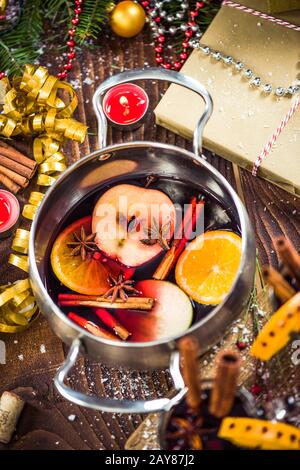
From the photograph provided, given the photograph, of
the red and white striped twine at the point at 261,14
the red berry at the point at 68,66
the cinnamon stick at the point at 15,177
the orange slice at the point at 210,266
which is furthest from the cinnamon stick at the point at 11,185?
the red and white striped twine at the point at 261,14

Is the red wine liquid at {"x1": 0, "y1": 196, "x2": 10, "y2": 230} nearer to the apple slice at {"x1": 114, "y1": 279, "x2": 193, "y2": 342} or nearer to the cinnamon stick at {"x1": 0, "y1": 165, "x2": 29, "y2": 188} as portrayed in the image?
the cinnamon stick at {"x1": 0, "y1": 165, "x2": 29, "y2": 188}

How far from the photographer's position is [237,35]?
1.75 meters

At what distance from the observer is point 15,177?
172 cm

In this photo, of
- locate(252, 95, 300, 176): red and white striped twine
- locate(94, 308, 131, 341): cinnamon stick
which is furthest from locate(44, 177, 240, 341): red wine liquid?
locate(252, 95, 300, 176): red and white striped twine

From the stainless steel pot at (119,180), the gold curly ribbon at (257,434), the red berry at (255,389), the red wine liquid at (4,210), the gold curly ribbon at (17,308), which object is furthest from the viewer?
the red wine liquid at (4,210)

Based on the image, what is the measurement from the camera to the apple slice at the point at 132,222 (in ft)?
5.16

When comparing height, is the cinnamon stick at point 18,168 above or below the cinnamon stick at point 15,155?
below

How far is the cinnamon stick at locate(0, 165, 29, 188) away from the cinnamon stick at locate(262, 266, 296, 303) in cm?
62

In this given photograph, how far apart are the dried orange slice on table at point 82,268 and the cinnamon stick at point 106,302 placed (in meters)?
0.02

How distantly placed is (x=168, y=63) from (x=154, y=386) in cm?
73

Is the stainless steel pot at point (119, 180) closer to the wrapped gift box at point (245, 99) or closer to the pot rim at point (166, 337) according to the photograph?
the pot rim at point (166, 337)

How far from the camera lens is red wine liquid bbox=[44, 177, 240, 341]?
153 centimetres

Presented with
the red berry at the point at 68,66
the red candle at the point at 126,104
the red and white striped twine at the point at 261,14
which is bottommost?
the red candle at the point at 126,104
